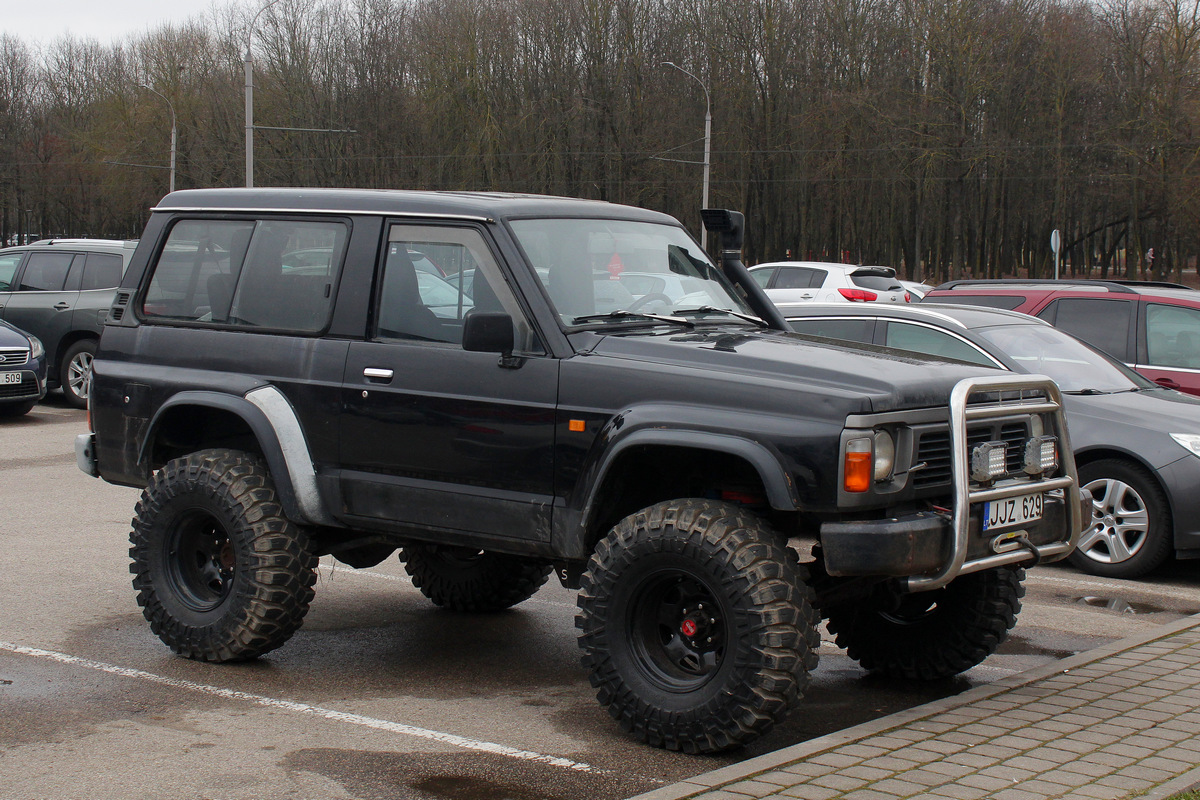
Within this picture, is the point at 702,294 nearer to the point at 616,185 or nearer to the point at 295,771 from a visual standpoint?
the point at 295,771

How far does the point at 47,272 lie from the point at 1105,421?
44.9 ft

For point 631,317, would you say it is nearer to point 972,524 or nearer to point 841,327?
point 972,524

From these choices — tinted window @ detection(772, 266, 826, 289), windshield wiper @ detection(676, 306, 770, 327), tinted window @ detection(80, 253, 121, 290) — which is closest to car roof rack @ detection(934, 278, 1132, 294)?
windshield wiper @ detection(676, 306, 770, 327)

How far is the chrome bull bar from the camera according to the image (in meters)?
4.52

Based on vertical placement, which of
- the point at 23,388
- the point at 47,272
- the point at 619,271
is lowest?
the point at 23,388

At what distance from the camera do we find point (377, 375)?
5.42m

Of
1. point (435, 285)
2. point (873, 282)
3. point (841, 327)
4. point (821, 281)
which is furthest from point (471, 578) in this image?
point (821, 281)

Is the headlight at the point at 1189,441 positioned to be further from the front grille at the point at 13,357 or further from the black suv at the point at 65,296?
the black suv at the point at 65,296

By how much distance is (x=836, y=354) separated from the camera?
500 centimetres

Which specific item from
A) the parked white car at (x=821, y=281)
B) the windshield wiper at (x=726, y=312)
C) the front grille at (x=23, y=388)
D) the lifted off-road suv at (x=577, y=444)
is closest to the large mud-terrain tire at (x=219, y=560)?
the lifted off-road suv at (x=577, y=444)

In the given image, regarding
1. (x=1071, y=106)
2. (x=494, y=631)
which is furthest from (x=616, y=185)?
(x=494, y=631)

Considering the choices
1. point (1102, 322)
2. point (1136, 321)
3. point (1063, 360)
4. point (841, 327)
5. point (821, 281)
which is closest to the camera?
point (1063, 360)

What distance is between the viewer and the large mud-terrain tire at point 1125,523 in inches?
313

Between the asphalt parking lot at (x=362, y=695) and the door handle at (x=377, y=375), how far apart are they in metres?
1.34
